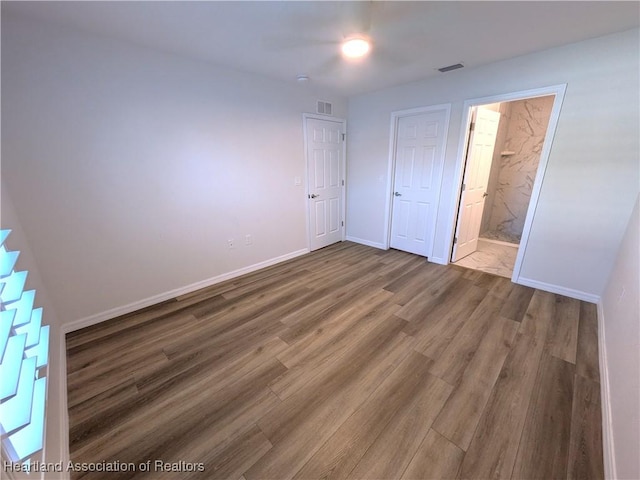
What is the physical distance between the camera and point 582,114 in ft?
7.90

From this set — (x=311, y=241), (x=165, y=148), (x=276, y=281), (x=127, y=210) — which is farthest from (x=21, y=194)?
(x=311, y=241)

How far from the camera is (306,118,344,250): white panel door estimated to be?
3840 mm

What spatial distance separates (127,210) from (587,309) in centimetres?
458

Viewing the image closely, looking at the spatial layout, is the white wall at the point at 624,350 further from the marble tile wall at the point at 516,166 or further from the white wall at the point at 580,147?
the marble tile wall at the point at 516,166

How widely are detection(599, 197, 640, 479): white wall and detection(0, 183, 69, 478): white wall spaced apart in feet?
7.61

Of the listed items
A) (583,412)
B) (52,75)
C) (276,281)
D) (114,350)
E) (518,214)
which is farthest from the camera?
(518,214)

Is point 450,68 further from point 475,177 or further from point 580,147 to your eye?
point 580,147

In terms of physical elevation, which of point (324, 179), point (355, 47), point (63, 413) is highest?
point (355, 47)

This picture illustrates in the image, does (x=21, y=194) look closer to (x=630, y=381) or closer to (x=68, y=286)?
(x=68, y=286)

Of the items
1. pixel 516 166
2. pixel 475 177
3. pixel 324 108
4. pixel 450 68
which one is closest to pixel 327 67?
pixel 324 108

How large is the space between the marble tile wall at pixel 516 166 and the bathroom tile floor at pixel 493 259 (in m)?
0.54

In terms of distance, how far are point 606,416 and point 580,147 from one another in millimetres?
2322

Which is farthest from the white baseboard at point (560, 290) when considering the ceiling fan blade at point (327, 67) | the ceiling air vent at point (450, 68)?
the ceiling fan blade at point (327, 67)

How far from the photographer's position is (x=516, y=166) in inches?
191
